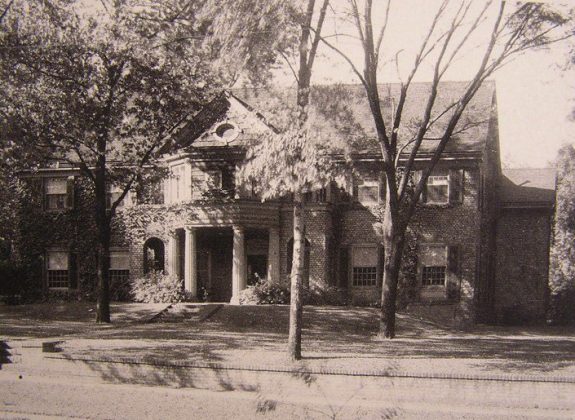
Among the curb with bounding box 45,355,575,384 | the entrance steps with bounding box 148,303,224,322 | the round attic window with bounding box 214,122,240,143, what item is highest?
the round attic window with bounding box 214,122,240,143

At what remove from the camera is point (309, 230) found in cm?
2592

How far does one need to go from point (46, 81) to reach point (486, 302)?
69.6ft

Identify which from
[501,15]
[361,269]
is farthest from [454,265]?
[501,15]

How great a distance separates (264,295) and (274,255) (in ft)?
6.33

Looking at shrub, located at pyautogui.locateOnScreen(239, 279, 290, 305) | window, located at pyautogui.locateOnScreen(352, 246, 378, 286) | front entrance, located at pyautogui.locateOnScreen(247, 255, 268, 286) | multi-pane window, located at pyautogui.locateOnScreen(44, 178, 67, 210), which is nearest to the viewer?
shrub, located at pyautogui.locateOnScreen(239, 279, 290, 305)

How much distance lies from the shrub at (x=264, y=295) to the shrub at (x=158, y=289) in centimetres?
262

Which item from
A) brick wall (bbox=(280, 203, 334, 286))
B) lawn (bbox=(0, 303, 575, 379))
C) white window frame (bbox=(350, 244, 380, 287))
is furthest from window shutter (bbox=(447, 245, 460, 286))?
brick wall (bbox=(280, 203, 334, 286))

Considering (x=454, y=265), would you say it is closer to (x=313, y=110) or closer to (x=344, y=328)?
(x=344, y=328)

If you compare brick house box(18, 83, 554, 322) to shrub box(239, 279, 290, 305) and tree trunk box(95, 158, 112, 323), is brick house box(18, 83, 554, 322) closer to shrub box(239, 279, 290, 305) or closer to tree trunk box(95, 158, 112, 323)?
shrub box(239, 279, 290, 305)

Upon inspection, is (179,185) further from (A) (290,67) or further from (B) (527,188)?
(B) (527,188)

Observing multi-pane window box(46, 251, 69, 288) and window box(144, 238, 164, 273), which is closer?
window box(144, 238, 164, 273)

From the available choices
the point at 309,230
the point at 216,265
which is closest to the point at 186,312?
the point at 216,265

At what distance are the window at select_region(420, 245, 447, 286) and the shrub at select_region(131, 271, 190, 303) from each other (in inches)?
380

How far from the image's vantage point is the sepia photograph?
38.7 ft
